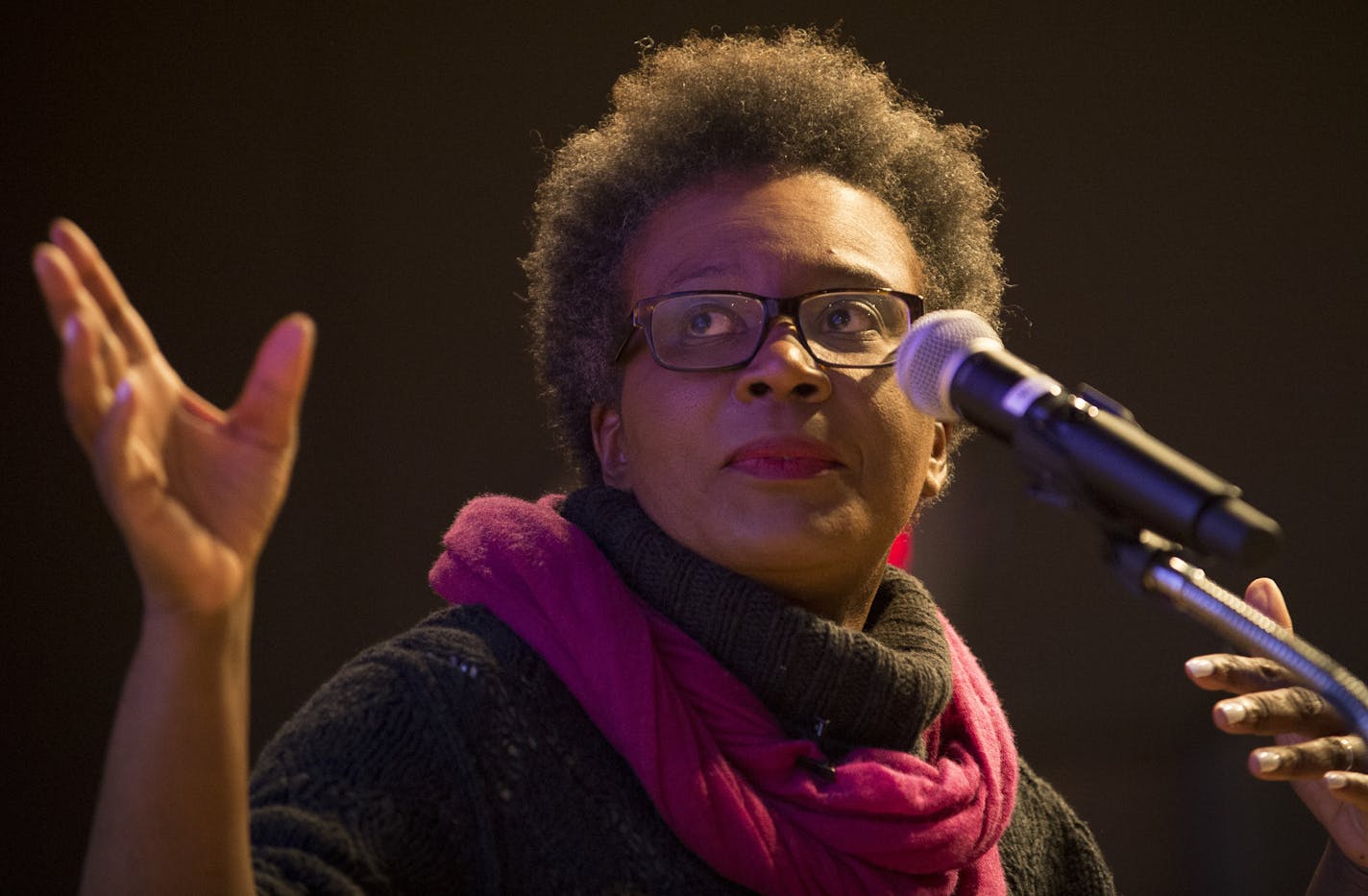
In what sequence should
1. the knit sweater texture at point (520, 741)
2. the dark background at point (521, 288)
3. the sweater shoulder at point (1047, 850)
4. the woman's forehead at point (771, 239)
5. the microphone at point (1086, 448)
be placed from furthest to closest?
the dark background at point (521, 288)
the sweater shoulder at point (1047, 850)
the woman's forehead at point (771, 239)
the knit sweater texture at point (520, 741)
the microphone at point (1086, 448)

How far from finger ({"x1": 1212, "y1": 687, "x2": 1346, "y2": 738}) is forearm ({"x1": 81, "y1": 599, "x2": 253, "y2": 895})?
0.92 m

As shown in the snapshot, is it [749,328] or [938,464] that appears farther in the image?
[938,464]

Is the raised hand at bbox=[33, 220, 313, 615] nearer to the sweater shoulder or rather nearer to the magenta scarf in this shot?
the magenta scarf

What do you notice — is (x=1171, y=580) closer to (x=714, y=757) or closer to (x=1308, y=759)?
(x=1308, y=759)

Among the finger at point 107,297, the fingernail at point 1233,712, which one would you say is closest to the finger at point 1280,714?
the fingernail at point 1233,712

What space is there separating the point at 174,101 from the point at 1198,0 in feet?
7.99

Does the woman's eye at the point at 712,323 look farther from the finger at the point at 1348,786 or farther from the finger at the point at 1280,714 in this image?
the finger at the point at 1348,786

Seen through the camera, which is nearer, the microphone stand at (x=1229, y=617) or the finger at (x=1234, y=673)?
the microphone stand at (x=1229, y=617)

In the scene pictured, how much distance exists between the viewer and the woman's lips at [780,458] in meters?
1.62

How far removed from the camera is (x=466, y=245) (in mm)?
2980

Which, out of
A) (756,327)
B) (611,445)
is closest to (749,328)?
(756,327)

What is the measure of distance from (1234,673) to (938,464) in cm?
70

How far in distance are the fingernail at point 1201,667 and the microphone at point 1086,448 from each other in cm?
34

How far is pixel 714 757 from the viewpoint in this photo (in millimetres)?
1504
